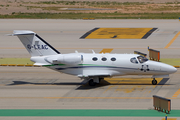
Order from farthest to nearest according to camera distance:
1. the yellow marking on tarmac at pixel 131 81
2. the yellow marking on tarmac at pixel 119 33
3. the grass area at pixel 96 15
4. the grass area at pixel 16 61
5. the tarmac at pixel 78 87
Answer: the grass area at pixel 96 15, the yellow marking on tarmac at pixel 119 33, the grass area at pixel 16 61, the yellow marking on tarmac at pixel 131 81, the tarmac at pixel 78 87

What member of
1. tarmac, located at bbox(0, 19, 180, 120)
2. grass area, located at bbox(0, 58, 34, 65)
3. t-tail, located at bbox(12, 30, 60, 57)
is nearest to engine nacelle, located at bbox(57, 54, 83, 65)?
t-tail, located at bbox(12, 30, 60, 57)

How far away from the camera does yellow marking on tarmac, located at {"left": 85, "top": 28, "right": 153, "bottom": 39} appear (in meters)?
58.0

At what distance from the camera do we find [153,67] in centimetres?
3234

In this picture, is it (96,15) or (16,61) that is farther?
(96,15)

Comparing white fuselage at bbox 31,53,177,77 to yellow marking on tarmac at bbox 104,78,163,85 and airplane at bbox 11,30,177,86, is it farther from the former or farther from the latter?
yellow marking on tarmac at bbox 104,78,163,85

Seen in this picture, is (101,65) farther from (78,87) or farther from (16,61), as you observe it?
(16,61)

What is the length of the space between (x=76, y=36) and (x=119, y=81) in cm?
2515

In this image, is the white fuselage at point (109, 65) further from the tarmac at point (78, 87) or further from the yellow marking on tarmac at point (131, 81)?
the yellow marking on tarmac at point (131, 81)

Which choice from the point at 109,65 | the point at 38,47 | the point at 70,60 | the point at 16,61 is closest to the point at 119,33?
the point at 16,61

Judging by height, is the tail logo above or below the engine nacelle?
above

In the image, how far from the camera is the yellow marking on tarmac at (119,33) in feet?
190

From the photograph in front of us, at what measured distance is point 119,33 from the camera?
60625mm

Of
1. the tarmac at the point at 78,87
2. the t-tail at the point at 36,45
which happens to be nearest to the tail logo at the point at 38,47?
the t-tail at the point at 36,45

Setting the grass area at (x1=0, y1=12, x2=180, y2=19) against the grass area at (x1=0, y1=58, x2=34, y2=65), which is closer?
the grass area at (x1=0, y1=58, x2=34, y2=65)
